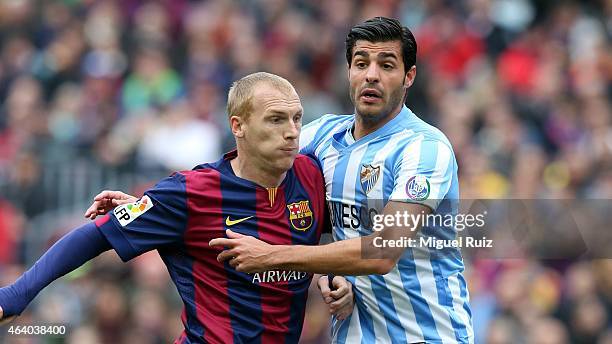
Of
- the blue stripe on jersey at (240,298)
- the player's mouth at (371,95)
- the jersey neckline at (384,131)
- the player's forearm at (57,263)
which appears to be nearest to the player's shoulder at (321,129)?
the jersey neckline at (384,131)

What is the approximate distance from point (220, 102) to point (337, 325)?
22.7 feet

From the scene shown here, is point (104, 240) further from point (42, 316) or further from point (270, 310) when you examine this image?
point (42, 316)

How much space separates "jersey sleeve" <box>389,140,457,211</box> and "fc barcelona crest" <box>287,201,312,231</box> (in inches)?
18.6

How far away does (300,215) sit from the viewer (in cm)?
621

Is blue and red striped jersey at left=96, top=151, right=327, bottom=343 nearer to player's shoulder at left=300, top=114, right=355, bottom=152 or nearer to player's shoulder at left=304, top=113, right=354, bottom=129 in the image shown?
player's shoulder at left=300, top=114, right=355, bottom=152

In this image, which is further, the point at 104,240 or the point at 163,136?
the point at 163,136

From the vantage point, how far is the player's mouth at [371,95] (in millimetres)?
6219

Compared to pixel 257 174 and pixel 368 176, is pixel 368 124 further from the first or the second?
pixel 257 174

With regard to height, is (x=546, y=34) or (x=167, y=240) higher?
(x=546, y=34)

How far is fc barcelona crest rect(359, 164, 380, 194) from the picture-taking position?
619 cm

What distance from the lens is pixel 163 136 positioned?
12.5 metres

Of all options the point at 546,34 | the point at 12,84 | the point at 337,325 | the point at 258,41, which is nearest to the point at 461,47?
the point at 546,34

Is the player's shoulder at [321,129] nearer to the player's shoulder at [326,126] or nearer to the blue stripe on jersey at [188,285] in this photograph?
the player's shoulder at [326,126]

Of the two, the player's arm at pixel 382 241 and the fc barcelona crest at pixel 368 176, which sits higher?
the fc barcelona crest at pixel 368 176
